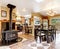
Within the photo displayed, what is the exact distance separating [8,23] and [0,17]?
35.1 inches

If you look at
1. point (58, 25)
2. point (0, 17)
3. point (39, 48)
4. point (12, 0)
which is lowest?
point (39, 48)

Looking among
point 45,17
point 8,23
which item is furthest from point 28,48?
point 45,17

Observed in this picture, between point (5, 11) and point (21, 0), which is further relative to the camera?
point (5, 11)

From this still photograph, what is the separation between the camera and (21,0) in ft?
18.3

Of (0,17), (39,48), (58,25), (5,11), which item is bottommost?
(39,48)

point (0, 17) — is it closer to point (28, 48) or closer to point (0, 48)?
point (0, 48)

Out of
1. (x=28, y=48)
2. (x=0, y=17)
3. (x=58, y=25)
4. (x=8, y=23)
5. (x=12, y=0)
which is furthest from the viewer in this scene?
(x=58, y=25)

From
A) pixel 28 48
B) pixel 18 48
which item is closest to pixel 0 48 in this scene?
pixel 18 48

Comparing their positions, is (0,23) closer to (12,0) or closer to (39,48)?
(12,0)

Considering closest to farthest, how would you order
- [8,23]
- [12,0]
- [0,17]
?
[12,0] → [0,17] → [8,23]

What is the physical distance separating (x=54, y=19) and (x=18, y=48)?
1023 centimetres

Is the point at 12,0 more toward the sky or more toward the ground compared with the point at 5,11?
more toward the sky

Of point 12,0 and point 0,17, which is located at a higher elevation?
point 12,0

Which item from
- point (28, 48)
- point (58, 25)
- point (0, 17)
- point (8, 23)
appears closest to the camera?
point (28, 48)
